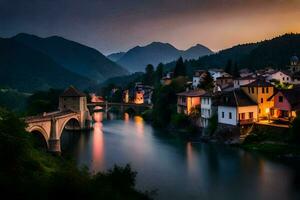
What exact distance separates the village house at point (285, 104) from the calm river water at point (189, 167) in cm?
919

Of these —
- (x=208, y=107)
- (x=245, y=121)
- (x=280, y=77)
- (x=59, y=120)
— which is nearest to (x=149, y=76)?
(x=280, y=77)

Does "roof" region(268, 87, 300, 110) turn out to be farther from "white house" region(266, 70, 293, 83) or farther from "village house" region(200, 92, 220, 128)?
"white house" region(266, 70, 293, 83)

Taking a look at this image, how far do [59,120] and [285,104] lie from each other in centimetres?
2962

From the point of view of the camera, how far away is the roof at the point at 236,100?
4900 centimetres

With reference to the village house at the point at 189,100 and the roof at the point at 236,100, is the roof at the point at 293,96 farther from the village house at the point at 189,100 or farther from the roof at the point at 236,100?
the village house at the point at 189,100

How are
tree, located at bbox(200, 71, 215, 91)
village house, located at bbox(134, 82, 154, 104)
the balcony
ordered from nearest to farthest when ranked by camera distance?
1. the balcony
2. tree, located at bbox(200, 71, 215, 91)
3. village house, located at bbox(134, 82, 154, 104)

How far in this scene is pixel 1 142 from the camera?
785 inches

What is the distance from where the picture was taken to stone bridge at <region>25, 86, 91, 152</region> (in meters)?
46.0

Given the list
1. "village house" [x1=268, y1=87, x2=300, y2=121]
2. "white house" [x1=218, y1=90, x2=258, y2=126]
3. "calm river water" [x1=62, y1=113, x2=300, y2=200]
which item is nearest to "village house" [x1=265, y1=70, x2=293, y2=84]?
"village house" [x1=268, y1=87, x2=300, y2=121]

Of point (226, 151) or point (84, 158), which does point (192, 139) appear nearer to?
point (226, 151)

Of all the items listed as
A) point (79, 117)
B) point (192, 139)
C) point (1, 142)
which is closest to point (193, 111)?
point (192, 139)

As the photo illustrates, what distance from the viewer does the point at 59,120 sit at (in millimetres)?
53625

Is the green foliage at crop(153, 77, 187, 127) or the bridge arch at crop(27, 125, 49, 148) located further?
the green foliage at crop(153, 77, 187, 127)

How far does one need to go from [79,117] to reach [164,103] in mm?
15395
